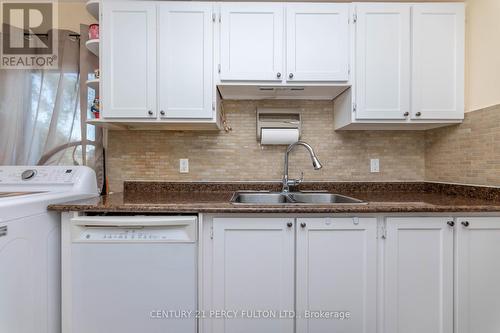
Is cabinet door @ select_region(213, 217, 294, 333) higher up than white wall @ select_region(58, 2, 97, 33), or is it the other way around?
white wall @ select_region(58, 2, 97, 33)

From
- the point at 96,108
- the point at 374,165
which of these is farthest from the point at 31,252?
the point at 374,165

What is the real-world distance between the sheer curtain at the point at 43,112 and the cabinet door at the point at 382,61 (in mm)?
2134

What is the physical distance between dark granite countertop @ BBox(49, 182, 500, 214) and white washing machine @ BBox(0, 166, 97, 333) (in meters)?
0.11

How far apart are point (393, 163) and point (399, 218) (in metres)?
0.87

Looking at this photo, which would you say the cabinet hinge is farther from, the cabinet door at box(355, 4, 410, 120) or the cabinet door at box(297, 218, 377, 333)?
the cabinet door at box(355, 4, 410, 120)

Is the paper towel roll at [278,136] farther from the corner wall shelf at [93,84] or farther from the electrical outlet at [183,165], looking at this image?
the corner wall shelf at [93,84]

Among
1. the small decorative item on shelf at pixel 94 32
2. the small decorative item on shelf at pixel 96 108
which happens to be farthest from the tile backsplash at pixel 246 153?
the small decorative item on shelf at pixel 94 32

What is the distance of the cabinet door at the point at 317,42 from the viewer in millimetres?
1647

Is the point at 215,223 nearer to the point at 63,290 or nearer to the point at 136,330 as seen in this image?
the point at 136,330

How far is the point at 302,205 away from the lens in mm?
1333

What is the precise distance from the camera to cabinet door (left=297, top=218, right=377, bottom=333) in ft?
4.34

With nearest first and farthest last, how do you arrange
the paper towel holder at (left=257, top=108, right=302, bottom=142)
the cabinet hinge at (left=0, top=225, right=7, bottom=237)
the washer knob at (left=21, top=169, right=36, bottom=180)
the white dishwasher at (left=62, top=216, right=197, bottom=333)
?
1. the cabinet hinge at (left=0, top=225, right=7, bottom=237)
2. the white dishwasher at (left=62, top=216, right=197, bottom=333)
3. the washer knob at (left=21, top=169, right=36, bottom=180)
4. the paper towel holder at (left=257, top=108, right=302, bottom=142)

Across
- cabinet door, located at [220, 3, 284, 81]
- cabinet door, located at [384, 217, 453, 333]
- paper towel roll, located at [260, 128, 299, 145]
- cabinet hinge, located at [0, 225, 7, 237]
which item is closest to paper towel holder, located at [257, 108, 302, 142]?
paper towel roll, located at [260, 128, 299, 145]

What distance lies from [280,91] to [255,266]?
1.26 m
